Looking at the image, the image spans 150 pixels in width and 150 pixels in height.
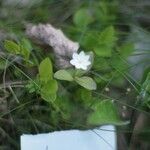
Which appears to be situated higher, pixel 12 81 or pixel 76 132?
pixel 12 81

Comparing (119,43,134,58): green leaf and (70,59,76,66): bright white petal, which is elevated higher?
(70,59,76,66): bright white petal

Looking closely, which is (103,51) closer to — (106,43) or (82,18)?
(106,43)

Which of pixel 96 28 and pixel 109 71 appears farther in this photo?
pixel 96 28

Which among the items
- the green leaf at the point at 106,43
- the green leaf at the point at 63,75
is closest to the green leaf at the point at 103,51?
the green leaf at the point at 106,43

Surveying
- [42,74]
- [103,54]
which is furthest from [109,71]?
[42,74]

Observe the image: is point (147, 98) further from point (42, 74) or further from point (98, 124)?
point (42, 74)

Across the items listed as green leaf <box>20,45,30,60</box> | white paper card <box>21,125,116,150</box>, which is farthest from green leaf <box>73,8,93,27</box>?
white paper card <box>21,125,116,150</box>

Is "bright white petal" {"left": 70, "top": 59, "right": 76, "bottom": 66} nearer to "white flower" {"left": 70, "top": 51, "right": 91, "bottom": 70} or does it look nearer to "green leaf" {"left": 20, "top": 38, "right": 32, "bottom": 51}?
"white flower" {"left": 70, "top": 51, "right": 91, "bottom": 70}
